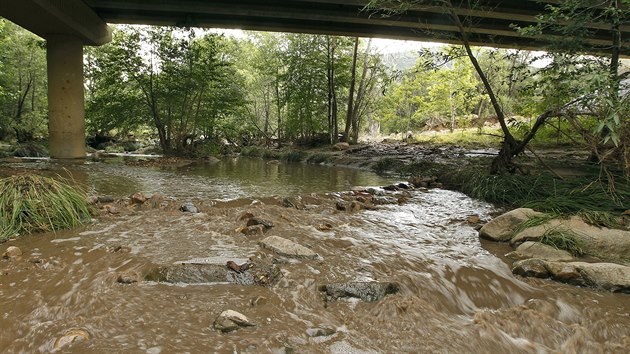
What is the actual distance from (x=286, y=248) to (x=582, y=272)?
9.39 feet

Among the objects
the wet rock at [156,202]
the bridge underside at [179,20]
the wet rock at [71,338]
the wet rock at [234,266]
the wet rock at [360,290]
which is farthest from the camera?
the bridge underside at [179,20]

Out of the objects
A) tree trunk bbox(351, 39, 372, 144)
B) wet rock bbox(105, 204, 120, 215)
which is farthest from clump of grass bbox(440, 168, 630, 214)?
tree trunk bbox(351, 39, 372, 144)

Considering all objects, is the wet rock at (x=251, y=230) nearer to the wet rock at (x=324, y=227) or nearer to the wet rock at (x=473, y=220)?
the wet rock at (x=324, y=227)

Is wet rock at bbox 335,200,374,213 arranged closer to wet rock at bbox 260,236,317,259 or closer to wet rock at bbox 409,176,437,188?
wet rock at bbox 260,236,317,259

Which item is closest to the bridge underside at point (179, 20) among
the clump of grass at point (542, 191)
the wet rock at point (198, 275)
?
the clump of grass at point (542, 191)

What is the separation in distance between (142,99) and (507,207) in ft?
51.9

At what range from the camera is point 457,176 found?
886 centimetres

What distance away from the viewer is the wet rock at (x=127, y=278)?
2912 mm

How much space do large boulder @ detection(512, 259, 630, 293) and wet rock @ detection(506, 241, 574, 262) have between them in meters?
0.29

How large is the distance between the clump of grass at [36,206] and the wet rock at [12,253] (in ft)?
1.80

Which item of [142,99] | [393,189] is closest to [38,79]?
[142,99]

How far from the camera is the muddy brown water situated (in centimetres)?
226

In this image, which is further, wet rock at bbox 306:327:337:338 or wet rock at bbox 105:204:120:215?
wet rock at bbox 105:204:120:215

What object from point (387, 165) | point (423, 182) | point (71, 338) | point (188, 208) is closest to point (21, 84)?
point (387, 165)
